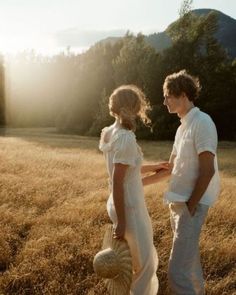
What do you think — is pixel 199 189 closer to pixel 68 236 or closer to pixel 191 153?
pixel 191 153

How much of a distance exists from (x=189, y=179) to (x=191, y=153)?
287mm

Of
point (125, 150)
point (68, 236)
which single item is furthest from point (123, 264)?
point (68, 236)

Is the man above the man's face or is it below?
below

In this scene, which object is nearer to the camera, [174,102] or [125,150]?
[125,150]

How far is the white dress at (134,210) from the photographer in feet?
16.4

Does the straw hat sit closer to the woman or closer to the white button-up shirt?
the woman

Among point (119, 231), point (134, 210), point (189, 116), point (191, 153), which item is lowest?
point (119, 231)

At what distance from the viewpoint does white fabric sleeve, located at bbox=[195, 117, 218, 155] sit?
4.94 m

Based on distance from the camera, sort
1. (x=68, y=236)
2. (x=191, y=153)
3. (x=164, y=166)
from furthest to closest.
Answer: (x=68, y=236) < (x=164, y=166) < (x=191, y=153)

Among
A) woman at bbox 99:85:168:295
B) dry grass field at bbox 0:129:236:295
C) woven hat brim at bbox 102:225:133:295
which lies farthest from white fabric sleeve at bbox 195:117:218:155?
dry grass field at bbox 0:129:236:295

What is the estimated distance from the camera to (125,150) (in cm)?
495

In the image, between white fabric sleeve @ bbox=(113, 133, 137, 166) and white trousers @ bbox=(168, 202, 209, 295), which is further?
white trousers @ bbox=(168, 202, 209, 295)

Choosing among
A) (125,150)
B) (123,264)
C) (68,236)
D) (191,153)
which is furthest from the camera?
(68,236)

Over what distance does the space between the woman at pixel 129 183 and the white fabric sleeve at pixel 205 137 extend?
61cm
